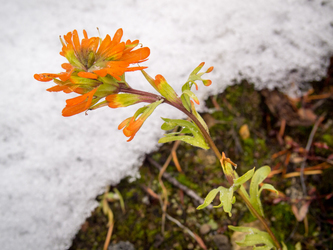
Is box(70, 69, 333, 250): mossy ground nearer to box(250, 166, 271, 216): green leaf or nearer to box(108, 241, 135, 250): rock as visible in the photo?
box(108, 241, 135, 250): rock

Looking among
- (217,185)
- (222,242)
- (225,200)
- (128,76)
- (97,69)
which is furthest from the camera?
(128,76)

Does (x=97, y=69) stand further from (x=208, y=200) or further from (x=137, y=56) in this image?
(x=208, y=200)

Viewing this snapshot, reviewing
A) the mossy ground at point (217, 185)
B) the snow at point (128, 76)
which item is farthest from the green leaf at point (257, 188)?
the snow at point (128, 76)

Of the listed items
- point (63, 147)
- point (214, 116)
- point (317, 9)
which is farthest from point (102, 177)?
point (317, 9)

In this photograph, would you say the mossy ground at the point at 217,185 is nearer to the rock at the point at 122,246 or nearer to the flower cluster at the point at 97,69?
the rock at the point at 122,246

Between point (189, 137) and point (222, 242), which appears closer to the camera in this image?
point (189, 137)

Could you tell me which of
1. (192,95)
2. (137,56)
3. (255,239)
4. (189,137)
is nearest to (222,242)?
(255,239)

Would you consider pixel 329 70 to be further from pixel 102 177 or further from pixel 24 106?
pixel 24 106
